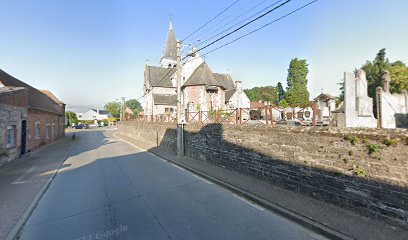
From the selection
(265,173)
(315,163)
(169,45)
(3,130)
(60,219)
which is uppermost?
(169,45)

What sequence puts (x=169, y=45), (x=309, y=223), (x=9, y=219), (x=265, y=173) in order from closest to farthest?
(x=309, y=223) < (x=9, y=219) < (x=265, y=173) < (x=169, y=45)

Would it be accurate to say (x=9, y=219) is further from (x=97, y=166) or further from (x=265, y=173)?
(x=265, y=173)

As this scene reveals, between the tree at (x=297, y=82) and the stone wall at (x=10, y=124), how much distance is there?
4777 cm

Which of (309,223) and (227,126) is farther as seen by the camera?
(227,126)

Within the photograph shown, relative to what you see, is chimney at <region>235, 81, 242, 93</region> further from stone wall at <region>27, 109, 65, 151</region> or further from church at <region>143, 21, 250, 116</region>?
stone wall at <region>27, 109, 65, 151</region>

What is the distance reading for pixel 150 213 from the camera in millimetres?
5215

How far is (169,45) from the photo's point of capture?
1838 inches

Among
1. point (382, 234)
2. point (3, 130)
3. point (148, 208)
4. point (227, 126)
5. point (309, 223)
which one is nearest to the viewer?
point (382, 234)

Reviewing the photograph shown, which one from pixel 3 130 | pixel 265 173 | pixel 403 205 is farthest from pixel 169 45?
pixel 403 205

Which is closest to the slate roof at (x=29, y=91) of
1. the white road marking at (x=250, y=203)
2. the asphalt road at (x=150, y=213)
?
the asphalt road at (x=150, y=213)

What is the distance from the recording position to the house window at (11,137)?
11.7 metres

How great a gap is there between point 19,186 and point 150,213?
626 centimetres

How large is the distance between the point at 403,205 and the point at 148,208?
234 inches

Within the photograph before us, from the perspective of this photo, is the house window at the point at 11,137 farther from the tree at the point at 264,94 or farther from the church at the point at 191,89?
the tree at the point at 264,94
